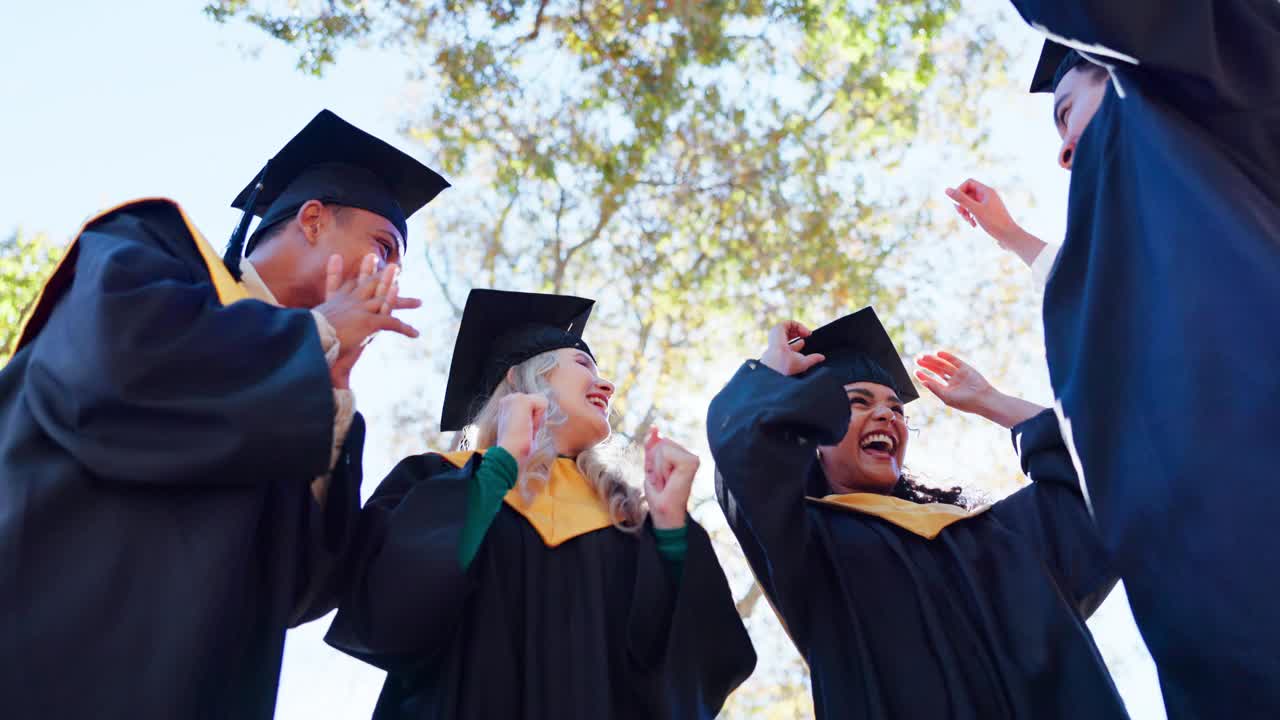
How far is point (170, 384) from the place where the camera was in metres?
2.24

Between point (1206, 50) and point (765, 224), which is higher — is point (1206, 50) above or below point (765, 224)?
below

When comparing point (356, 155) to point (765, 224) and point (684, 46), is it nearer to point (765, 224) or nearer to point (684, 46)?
point (684, 46)

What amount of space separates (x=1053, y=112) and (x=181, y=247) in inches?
84.5

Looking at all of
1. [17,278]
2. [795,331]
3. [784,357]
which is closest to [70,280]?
[784,357]

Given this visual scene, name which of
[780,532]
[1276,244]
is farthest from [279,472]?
[1276,244]

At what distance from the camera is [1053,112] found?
291 centimetres

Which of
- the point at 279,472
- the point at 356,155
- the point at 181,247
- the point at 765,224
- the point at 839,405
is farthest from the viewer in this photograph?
A: the point at 765,224

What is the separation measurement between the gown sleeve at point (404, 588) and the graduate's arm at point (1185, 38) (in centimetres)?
186

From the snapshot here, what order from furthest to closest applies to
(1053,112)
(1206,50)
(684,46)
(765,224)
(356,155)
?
(765,224)
(684,46)
(356,155)
(1053,112)
(1206,50)

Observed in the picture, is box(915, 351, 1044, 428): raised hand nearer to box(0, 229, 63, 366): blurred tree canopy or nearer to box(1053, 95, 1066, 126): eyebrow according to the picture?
box(1053, 95, 1066, 126): eyebrow

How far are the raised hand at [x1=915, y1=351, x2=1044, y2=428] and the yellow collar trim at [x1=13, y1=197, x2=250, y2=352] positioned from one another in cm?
218

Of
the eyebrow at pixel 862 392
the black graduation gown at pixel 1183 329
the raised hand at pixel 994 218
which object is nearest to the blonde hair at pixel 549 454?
the eyebrow at pixel 862 392

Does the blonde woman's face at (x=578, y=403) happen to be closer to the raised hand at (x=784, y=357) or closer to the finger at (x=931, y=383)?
the raised hand at (x=784, y=357)

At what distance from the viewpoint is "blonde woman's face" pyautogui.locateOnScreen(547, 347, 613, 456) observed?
382 centimetres
